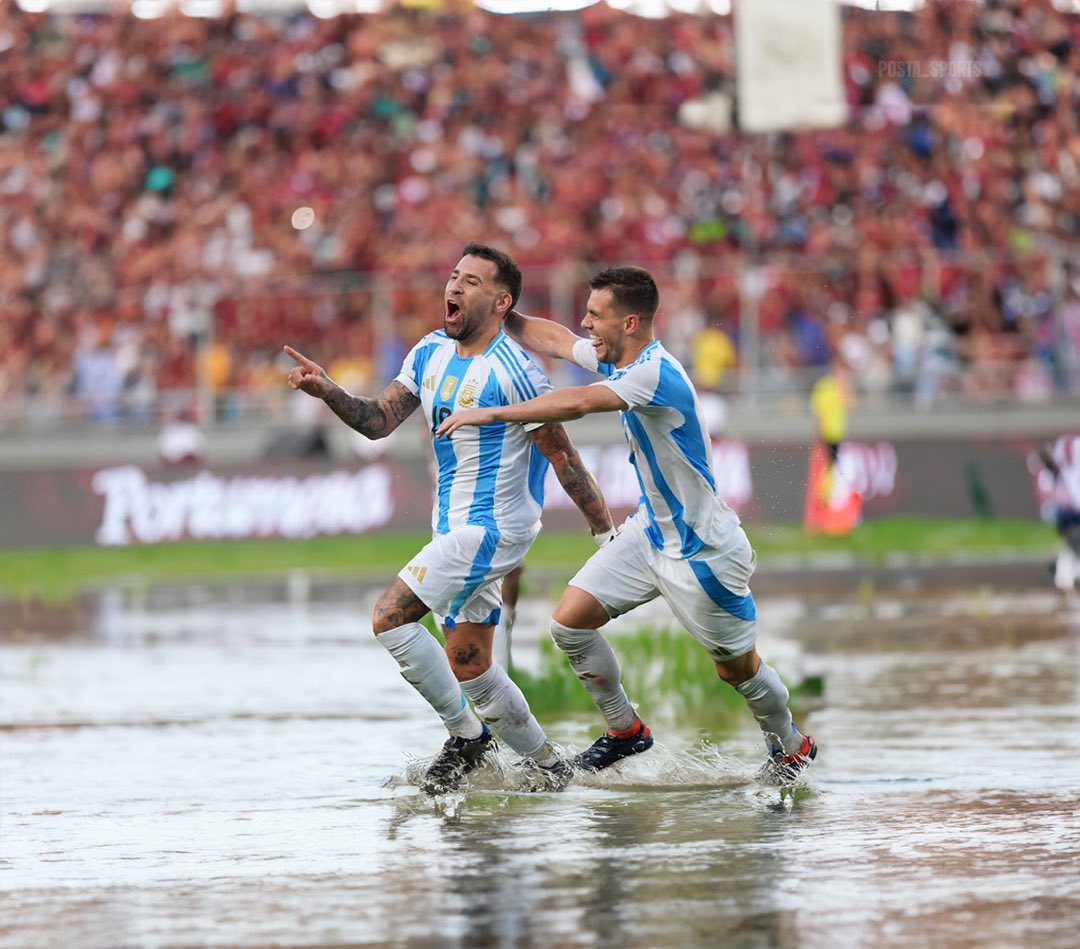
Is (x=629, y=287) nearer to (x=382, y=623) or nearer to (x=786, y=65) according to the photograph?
(x=382, y=623)

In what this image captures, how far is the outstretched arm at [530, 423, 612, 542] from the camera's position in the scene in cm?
916

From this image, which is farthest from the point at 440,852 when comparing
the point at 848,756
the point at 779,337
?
the point at 779,337

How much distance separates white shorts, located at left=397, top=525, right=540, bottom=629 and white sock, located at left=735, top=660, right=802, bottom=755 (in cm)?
114

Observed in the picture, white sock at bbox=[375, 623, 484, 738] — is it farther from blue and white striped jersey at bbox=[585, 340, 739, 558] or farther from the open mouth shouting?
the open mouth shouting

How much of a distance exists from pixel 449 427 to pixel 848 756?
2.98m

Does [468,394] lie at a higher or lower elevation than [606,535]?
higher

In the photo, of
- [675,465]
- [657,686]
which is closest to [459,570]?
A: [675,465]

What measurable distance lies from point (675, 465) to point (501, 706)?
1.26 meters

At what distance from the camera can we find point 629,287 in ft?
29.3

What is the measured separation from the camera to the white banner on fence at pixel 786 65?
23594 mm

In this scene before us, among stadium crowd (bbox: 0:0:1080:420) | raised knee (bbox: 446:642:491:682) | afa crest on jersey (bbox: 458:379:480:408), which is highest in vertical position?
stadium crowd (bbox: 0:0:1080:420)

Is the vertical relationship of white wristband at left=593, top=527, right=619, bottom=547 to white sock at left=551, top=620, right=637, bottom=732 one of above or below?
above

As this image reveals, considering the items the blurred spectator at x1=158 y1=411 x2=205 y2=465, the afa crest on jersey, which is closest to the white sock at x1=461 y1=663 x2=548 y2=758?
the afa crest on jersey

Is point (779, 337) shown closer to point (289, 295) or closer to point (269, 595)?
point (289, 295)
